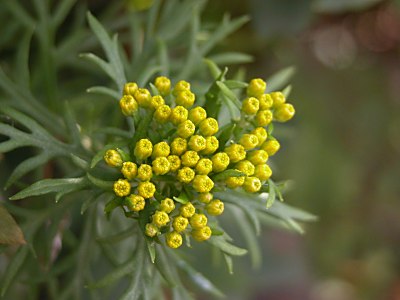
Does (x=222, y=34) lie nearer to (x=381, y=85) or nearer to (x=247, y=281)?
(x=247, y=281)

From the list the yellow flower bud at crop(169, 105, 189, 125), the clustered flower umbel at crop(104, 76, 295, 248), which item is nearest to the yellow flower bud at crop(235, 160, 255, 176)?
the clustered flower umbel at crop(104, 76, 295, 248)

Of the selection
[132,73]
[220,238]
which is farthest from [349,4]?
[220,238]

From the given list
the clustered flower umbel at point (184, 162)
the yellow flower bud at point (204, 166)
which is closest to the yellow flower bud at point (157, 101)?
the clustered flower umbel at point (184, 162)

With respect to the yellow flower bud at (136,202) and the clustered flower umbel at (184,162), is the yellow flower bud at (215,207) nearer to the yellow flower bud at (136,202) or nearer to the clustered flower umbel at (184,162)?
the clustered flower umbel at (184,162)

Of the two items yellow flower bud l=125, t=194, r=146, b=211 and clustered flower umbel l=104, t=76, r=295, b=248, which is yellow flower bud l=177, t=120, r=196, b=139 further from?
yellow flower bud l=125, t=194, r=146, b=211

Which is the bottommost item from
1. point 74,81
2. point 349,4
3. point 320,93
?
point 74,81

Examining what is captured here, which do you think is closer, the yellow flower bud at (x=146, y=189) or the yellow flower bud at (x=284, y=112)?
the yellow flower bud at (x=146, y=189)
